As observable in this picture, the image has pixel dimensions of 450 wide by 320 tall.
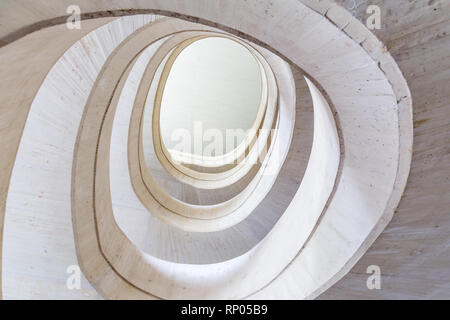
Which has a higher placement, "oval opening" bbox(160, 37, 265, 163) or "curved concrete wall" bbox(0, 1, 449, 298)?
"oval opening" bbox(160, 37, 265, 163)

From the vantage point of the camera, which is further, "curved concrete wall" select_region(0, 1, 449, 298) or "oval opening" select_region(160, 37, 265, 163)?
"oval opening" select_region(160, 37, 265, 163)

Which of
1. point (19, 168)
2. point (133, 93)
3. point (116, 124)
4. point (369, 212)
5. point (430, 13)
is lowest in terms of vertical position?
point (369, 212)

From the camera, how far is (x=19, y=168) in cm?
216

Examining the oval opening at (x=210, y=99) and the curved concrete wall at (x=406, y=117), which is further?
the oval opening at (x=210, y=99)

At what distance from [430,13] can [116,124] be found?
4255 millimetres

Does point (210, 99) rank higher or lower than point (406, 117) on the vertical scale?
higher

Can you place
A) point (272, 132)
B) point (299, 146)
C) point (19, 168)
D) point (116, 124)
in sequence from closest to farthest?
point (19, 168), point (299, 146), point (116, 124), point (272, 132)

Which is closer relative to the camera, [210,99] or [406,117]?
[406,117]

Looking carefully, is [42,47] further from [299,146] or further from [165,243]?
[165,243]

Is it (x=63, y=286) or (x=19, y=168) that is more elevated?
(x=19, y=168)

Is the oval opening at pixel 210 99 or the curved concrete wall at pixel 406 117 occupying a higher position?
the oval opening at pixel 210 99

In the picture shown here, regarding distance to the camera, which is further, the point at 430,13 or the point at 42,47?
the point at 42,47

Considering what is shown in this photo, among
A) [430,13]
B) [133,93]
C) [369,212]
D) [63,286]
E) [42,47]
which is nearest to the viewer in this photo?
[430,13]
